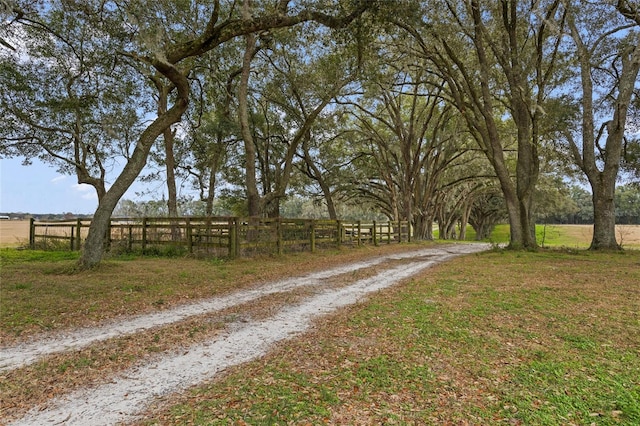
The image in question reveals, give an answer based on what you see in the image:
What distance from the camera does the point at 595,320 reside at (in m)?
4.90

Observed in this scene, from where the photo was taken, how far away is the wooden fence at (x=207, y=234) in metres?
11.9

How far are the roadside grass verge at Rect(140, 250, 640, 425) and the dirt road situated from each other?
27cm

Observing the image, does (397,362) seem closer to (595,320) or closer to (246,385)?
(246,385)

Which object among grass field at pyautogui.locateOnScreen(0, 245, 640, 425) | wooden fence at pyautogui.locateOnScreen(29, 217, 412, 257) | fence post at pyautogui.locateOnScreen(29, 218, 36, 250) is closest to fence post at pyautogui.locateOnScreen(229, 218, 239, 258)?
wooden fence at pyautogui.locateOnScreen(29, 217, 412, 257)

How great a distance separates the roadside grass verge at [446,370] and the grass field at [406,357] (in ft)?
0.05

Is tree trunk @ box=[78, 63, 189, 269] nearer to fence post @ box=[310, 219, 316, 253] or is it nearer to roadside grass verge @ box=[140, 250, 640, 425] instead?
roadside grass verge @ box=[140, 250, 640, 425]

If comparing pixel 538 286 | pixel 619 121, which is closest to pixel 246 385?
pixel 538 286

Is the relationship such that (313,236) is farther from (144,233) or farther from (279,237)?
(144,233)

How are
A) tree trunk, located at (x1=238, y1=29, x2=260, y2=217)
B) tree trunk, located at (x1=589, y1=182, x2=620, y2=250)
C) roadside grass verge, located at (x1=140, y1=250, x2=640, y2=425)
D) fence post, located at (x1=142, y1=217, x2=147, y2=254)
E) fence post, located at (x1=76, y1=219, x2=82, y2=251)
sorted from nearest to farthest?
roadside grass verge, located at (x1=140, y1=250, x2=640, y2=425) → tree trunk, located at (x1=238, y1=29, x2=260, y2=217) → fence post, located at (x1=142, y1=217, x2=147, y2=254) → tree trunk, located at (x1=589, y1=182, x2=620, y2=250) → fence post, located at (x1=76, y1=219, x2=82, y2=251)

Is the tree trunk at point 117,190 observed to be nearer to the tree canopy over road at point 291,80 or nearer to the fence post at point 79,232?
the tree canopy over road at point 291,80

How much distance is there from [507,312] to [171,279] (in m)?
6.77

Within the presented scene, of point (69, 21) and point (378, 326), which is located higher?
point (69, 21)

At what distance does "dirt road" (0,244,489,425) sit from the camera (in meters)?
2.71

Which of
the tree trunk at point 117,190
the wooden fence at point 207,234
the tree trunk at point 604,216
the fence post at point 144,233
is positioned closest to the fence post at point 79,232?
the wooden fence at point 207,234
